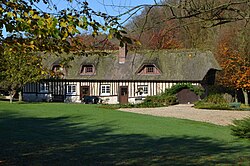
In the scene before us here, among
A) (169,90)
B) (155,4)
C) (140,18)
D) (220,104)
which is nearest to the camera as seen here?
(155,4)

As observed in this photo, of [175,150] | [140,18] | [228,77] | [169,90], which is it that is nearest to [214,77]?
[228,77]

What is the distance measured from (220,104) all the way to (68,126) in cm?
2161

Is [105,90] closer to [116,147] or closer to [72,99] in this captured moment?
[72,99]

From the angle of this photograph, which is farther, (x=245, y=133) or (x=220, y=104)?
(x=220, y=104)

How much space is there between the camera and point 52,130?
18000mm

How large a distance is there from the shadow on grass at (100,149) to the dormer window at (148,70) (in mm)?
26204

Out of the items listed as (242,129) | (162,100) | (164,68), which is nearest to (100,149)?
(242,129)

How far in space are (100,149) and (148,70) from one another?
106 feet

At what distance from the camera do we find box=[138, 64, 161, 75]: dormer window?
145 feet

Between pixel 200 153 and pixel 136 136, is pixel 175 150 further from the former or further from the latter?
pixel 136 136

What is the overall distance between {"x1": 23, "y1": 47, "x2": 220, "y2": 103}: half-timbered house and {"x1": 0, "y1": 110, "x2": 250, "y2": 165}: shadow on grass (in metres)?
25.7

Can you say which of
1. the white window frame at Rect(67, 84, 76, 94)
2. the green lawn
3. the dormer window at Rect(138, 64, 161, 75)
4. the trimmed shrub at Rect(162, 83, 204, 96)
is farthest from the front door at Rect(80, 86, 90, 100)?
the green lawn

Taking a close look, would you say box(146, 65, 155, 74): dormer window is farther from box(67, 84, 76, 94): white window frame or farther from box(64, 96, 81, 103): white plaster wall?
box(67, 84, 76, 94): white window frame

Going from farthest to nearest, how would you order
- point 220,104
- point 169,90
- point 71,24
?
1. point 169,90
2. point 220,104
3. point 71,24
